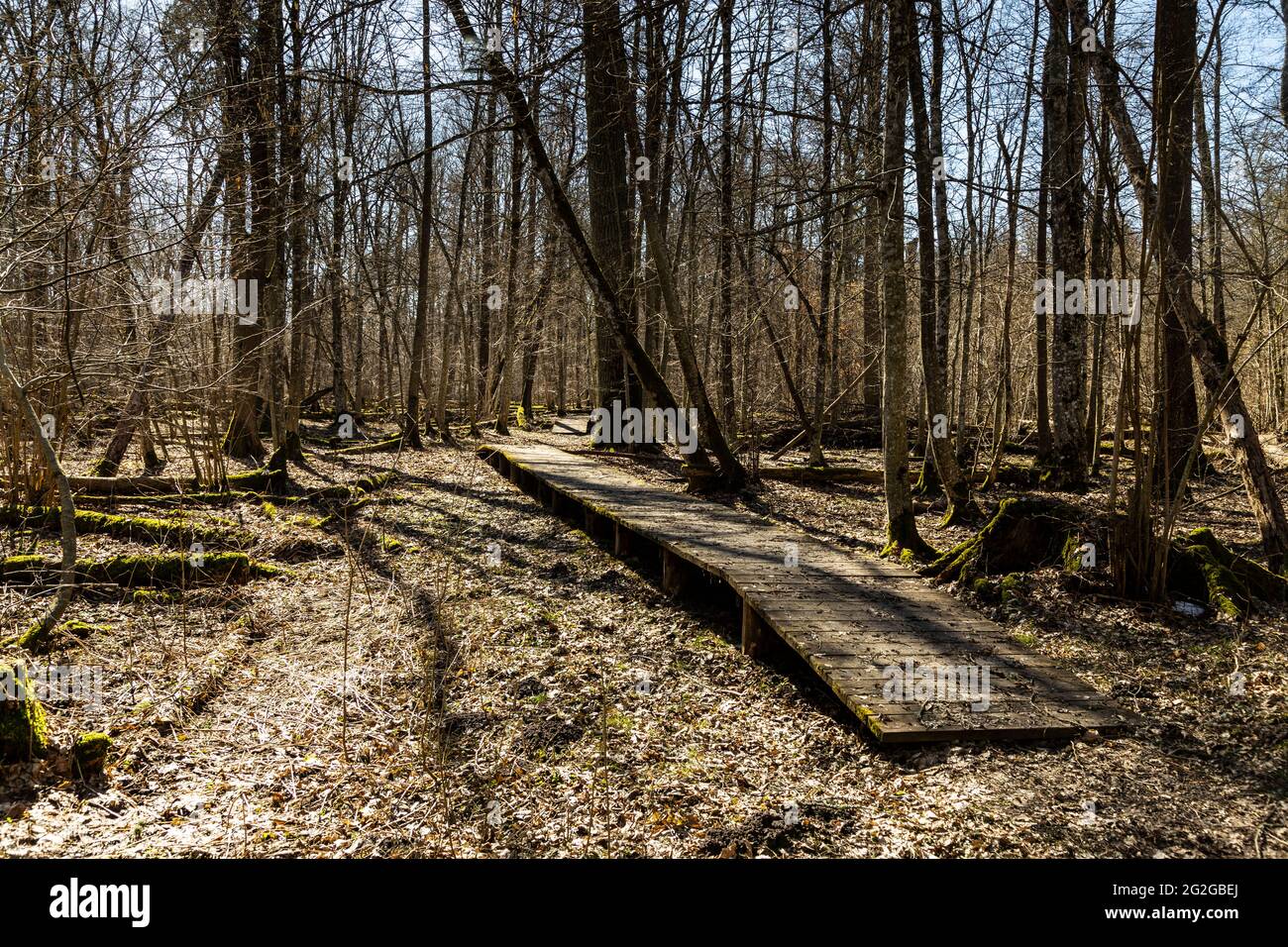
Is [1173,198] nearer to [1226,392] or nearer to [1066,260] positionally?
[1066,260]

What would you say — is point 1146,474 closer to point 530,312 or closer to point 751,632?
point 751,632

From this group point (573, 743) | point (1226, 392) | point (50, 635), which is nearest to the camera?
point (573, 743)

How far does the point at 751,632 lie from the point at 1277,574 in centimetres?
358

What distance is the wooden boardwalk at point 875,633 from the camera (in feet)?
13.2

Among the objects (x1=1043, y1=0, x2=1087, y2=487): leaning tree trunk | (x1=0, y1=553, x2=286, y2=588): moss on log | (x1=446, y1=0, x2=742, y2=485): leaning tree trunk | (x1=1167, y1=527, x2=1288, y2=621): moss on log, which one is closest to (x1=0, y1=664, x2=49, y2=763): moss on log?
(x1=0, y1=553, x2=286, y2=588): moss on log

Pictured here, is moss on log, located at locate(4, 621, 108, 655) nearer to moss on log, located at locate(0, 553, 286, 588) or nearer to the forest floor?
the forest floor

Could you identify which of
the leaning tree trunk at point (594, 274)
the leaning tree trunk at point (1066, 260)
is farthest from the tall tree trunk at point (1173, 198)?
the leaning tree trunk at point (594, 274)

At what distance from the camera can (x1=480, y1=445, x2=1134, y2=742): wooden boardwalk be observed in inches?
159

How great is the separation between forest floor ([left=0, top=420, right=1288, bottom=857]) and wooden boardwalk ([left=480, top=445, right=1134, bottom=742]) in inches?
7.5

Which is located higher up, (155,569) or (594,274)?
(594,274)

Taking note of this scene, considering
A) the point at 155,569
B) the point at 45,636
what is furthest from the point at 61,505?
the point at 155,569

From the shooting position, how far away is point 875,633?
5.07m

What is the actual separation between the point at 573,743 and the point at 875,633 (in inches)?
79.2
